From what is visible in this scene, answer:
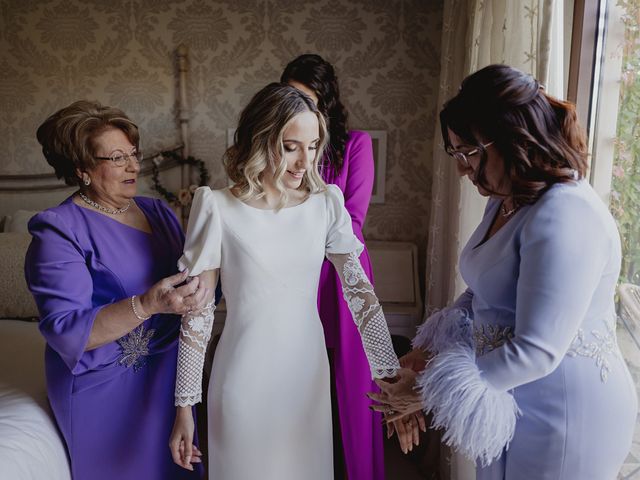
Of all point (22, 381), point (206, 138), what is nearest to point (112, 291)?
point (22, 381)

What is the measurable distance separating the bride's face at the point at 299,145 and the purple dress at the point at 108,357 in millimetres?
523

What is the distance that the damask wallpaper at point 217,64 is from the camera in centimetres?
312

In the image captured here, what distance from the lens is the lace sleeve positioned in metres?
1.44

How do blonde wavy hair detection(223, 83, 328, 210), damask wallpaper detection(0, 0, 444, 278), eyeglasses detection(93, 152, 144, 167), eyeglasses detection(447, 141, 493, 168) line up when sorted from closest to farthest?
eyeglasses detection(447, 141, 493, 168) < blonde wavy hair detection(223, 83, 328, 210) < eyeglasses detection(93, 152, 144, 167) < damask wallpaper detection(0, 0, 444, 278)

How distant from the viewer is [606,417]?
112 cm

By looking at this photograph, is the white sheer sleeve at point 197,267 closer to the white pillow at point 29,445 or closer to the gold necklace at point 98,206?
the gold necklace at point 98,206

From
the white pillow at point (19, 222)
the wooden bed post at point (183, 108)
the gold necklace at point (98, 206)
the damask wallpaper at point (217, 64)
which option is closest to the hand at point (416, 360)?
the gold necklace at point (98, 206)

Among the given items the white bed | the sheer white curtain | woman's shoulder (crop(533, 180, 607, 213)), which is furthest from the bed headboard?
woman's shoulder (crop(533, 180, 607, 213))

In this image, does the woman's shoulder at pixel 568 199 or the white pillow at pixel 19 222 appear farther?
the white pillow at pixel 19 222

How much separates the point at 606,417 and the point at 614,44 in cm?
111

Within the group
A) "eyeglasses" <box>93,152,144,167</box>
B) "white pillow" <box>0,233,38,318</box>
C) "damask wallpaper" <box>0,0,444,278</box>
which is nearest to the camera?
"eyeglasses" <box>93,152,144,167</box>

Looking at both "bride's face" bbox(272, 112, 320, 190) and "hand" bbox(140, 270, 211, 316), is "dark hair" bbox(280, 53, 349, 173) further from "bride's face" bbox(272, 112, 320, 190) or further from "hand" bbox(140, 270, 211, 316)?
"hand" bbox(140, 270, 211, 316)

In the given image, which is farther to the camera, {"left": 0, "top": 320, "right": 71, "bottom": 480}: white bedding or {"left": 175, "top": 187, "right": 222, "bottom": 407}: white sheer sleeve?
{"left": 0, "top": 320, "right": 71, "bottom": 480}: white bedding

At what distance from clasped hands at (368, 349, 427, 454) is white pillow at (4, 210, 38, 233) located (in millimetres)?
2387
